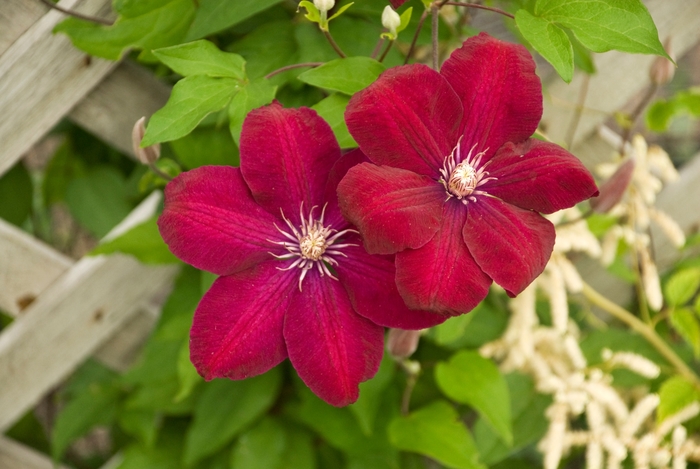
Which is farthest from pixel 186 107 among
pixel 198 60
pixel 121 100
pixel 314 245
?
pixel 121 100

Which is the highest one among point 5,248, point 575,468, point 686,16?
point 5,248

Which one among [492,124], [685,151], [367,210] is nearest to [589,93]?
[492,124]

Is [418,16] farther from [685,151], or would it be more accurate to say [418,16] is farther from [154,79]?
[685,151]

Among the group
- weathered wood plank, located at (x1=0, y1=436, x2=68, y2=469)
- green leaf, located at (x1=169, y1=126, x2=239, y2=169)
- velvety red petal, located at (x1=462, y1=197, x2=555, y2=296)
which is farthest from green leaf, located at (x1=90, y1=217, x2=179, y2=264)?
weathered wood plank, located at (x1=0, y1=436, x2=68, y2=469)

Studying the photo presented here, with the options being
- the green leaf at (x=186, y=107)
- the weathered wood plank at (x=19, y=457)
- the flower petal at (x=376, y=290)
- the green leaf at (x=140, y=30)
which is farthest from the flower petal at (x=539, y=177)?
the weathered wood plank at (x=19, y=457)

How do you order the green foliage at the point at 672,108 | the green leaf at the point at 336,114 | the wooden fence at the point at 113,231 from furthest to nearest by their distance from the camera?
the green foliage at the point at 672,108, the wooden fence at the point at 113,231, the green leaf at the point at 336,114

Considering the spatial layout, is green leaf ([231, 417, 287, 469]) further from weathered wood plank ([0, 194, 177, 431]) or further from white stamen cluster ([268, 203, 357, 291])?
white stamen cluster ([268, 203, 357, 291])

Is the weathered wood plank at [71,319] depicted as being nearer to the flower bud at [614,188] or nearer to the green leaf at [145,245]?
the green leaf at [145,245]
